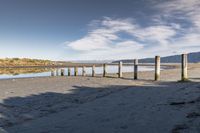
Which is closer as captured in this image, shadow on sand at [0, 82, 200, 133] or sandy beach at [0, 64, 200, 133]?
sandy beach at [0, 64, 200, 133]

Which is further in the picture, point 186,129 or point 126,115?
point 126,115

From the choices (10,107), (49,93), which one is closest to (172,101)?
(10,107)

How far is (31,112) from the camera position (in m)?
12.1

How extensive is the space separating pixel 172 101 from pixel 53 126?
3.76 metres

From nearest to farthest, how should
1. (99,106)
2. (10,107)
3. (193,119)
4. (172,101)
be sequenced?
1. (193,119)
2. (172,101)
3. (99,106)
4. (10,107)

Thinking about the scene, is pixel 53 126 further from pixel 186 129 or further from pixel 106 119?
pixel 186 129

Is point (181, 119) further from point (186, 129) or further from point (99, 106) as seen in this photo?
point (99, 106)

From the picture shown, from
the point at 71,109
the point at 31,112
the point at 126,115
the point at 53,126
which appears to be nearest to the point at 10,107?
the point at 31,112

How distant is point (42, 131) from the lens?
29.4ft

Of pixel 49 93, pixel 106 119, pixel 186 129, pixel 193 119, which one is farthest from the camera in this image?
pixel 49 93

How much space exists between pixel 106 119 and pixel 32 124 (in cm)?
215

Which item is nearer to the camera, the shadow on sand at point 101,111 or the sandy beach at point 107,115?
the sandy beach at point 107,115

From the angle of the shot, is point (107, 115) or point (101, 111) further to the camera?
point (101, 111)

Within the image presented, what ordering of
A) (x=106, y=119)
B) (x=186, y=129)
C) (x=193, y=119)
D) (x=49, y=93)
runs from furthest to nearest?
(x=49, y=93) → (x=106, y=119) → (x=193, y=119) → (x=186, y=129)
